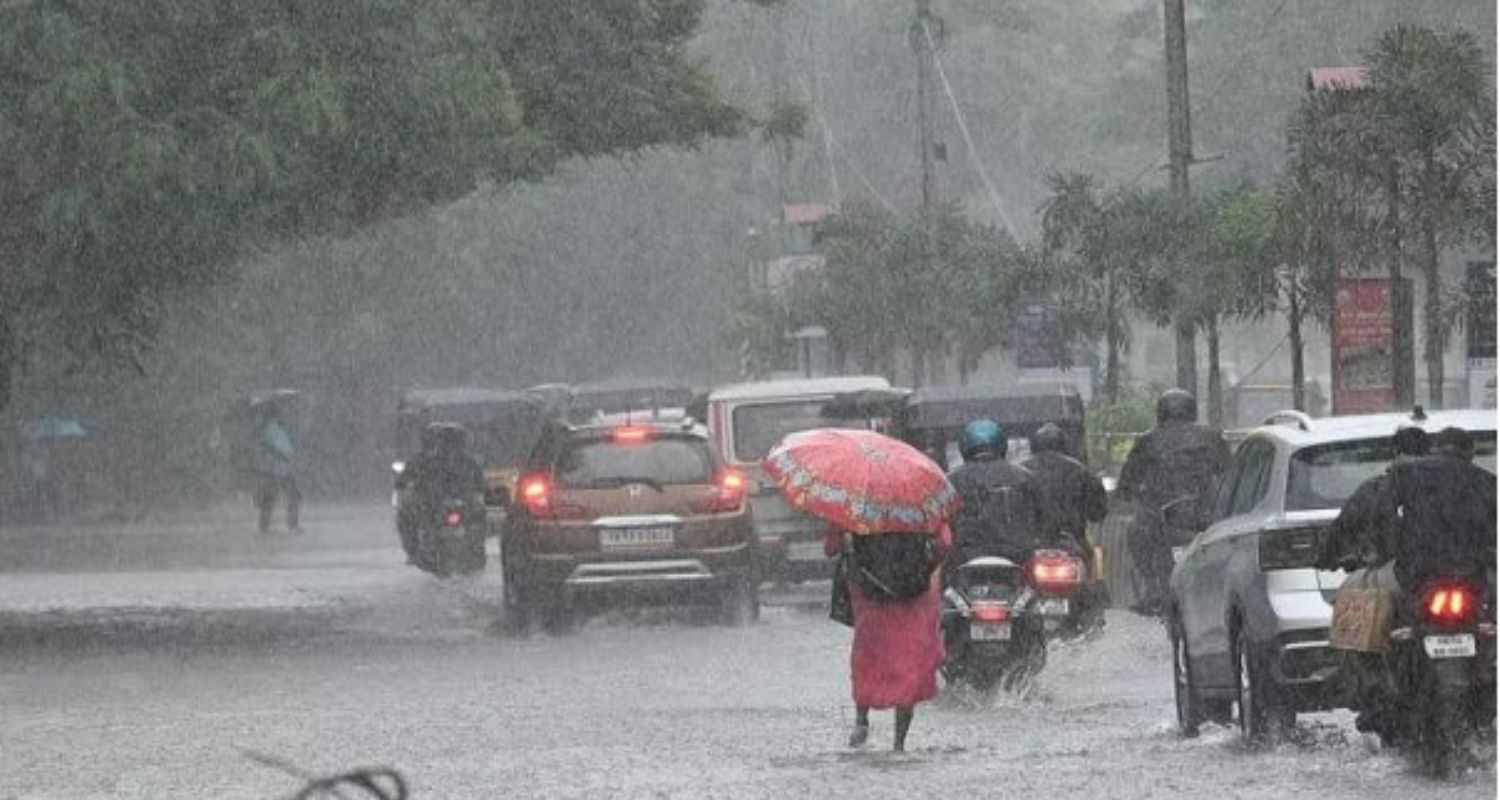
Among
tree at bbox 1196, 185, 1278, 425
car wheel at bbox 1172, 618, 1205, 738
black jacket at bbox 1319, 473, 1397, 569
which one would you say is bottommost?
car wheel at bbox 1172, 618, 1205, 738

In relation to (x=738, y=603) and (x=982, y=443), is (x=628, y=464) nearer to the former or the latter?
(x=738, y=603)

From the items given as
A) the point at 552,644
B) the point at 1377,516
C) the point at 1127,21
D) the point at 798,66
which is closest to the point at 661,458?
the point at 552,644

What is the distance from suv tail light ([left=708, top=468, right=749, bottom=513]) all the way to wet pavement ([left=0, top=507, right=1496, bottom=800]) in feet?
2.88

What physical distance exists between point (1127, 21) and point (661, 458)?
73137 millimetres

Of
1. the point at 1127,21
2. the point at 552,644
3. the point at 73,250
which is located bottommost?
the point at 552,644

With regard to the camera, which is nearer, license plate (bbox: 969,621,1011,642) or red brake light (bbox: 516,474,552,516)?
license plate (bbox: 969,621,1011,642)

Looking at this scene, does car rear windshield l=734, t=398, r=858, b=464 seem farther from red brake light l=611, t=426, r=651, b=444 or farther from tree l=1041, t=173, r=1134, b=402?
red brake light l=611, t=426, r=651, b=444

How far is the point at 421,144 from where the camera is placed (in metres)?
28.3

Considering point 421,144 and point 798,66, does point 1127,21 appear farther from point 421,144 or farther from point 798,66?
point 421,144

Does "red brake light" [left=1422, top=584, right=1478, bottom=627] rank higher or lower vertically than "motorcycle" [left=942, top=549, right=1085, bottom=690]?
higher

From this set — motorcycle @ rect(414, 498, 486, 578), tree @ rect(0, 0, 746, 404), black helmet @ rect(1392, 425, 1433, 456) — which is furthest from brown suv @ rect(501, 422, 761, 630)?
black helmet @ rect(1392, 425, 1433, 456)

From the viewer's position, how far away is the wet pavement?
50.1 ft

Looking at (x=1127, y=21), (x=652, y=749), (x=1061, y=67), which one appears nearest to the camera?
(x=652, y=749)

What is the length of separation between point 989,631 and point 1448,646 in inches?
223
